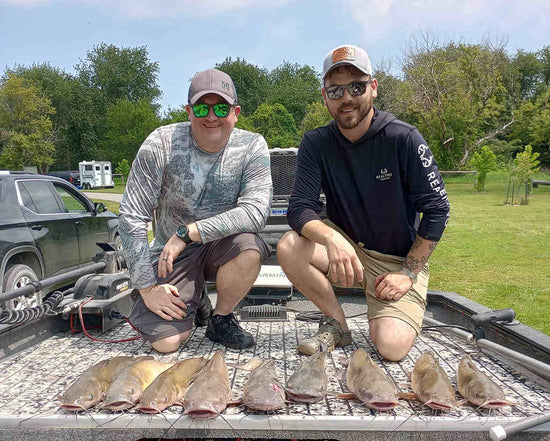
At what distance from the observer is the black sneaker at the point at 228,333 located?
3195 millimetres

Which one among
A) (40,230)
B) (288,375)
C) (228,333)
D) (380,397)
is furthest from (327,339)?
(40,230)

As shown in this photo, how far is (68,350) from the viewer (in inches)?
124

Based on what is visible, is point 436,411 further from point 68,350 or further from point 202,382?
point 68,350

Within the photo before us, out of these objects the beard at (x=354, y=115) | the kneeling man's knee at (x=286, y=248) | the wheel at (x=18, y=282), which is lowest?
the wheel at (x=18, y=282)

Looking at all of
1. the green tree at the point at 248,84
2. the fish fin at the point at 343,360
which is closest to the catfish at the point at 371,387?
the fish fin at the point at 343,360

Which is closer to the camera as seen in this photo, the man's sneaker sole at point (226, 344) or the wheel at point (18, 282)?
the man's sneaker sole at point (226, 344)

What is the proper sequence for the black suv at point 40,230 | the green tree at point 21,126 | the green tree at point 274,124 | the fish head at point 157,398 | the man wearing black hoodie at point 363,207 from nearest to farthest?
the fish head at point 157,398, the man wearing black hoodie at point 363,207, the black suv at point 40,230, the green tree at point 21,126, the green tree at point 274,124

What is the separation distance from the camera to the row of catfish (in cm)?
211

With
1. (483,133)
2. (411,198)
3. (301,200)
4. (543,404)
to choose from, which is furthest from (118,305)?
(483,133)

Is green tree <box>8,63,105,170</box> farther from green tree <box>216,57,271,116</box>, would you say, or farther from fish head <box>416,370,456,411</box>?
fish head <box>416,370,456,411</box>

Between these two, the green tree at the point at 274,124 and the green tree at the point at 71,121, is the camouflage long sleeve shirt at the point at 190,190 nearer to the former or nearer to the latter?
the green tree at the point at 274,124

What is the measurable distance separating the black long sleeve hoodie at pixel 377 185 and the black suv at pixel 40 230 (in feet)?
13.6

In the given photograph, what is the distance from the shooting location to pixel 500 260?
32.3 feet

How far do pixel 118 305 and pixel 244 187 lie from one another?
1346mm
